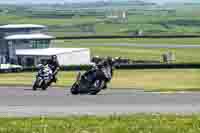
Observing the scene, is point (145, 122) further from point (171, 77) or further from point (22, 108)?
point (171, 77)

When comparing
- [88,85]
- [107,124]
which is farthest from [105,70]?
[107,124]

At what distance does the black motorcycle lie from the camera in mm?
21984

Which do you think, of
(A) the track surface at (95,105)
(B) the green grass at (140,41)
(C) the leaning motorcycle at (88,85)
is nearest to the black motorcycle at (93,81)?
(C) the leaning motorcycle at (88,85)

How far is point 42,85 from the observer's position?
26156 millimetres

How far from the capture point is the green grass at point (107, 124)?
393 inches

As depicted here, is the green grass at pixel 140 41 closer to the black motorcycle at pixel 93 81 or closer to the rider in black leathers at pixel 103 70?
the rider in black leathers at pixel 103 70

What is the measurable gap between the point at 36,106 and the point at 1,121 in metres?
4.09

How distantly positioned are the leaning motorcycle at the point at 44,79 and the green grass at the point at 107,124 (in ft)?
46.0

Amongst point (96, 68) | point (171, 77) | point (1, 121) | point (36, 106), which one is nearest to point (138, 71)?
point (171, 77)

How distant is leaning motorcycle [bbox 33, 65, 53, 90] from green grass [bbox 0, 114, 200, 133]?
14011 mm

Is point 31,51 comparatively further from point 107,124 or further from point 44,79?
point 107,124

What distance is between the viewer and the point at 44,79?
26375 millimetres

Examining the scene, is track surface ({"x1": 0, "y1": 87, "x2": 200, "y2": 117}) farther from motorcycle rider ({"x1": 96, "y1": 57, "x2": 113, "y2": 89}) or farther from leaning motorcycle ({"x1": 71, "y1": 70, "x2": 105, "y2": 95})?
motorcycle rider ({"x1": 96, "y1": 57, "x2": 113, "y2": 89})

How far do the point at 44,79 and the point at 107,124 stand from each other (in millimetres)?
15753
